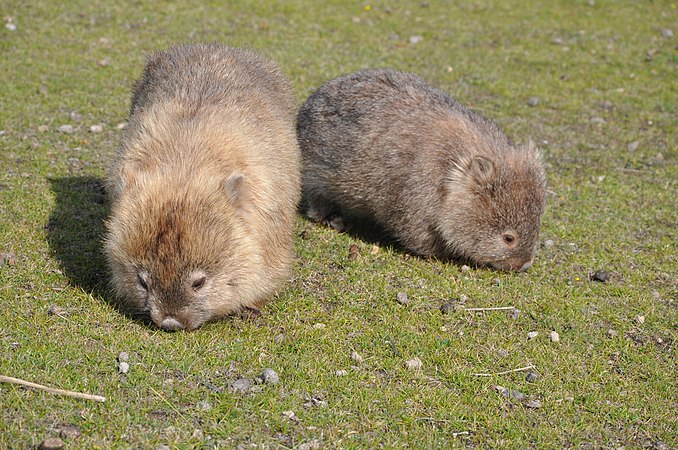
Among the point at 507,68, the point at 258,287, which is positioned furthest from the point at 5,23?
the point at 258,287

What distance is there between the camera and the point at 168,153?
562 centimetres

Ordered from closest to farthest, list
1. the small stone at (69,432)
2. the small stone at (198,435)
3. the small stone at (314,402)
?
the small stone at (69,432) → the small stone at (198,435) → the small stone at (314,402)

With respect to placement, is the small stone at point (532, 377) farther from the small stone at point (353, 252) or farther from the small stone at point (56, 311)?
the small stone at point (56, 311)

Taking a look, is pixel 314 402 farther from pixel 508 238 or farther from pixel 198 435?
pixel 508 238

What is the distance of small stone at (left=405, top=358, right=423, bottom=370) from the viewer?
18.4ft

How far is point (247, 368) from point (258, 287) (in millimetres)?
625

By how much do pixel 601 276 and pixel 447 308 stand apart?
5.65ft

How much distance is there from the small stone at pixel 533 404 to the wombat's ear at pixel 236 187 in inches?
95.2

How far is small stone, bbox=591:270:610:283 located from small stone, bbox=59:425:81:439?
4790mm

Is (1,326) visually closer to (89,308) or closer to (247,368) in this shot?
(89,308)

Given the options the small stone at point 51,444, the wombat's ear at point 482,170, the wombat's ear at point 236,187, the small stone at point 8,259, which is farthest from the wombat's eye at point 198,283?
the wombat's ear at point 482,170

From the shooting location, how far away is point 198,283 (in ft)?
17.4

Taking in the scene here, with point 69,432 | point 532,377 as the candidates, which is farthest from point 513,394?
point 69,432

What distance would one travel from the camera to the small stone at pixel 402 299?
21.3 feet
